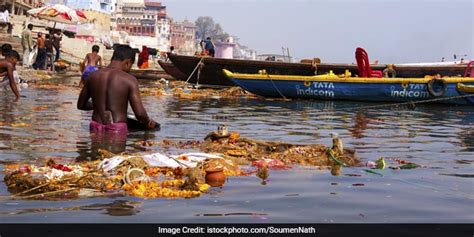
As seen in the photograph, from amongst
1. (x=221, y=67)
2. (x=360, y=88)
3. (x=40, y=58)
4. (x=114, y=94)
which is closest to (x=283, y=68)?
(x=221, y=67)

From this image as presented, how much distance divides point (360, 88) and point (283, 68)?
4527 millimetres

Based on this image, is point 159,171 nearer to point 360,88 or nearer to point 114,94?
point 114,94

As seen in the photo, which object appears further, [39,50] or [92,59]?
[39,50]

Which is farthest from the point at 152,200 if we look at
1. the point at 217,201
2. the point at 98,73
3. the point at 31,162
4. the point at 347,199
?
the point at 98,73

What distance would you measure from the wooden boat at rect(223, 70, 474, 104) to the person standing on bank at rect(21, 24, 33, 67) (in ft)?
33.8

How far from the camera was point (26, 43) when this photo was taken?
2784 cm

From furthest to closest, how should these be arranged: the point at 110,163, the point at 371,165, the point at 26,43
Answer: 1. the point at 26,43
2. the point at 371,165
3. the point at 110,163

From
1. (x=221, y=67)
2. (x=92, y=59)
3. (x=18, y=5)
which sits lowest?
(x=221, y=67)

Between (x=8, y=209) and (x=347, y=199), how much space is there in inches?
109

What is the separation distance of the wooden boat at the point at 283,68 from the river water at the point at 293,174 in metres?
7.79

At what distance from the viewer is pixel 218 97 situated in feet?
70.9

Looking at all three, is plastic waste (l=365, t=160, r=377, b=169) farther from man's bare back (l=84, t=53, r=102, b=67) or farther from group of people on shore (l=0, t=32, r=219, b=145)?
man's bare back (l=84, t=53, r=102, b=67)

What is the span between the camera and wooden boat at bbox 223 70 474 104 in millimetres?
19562
